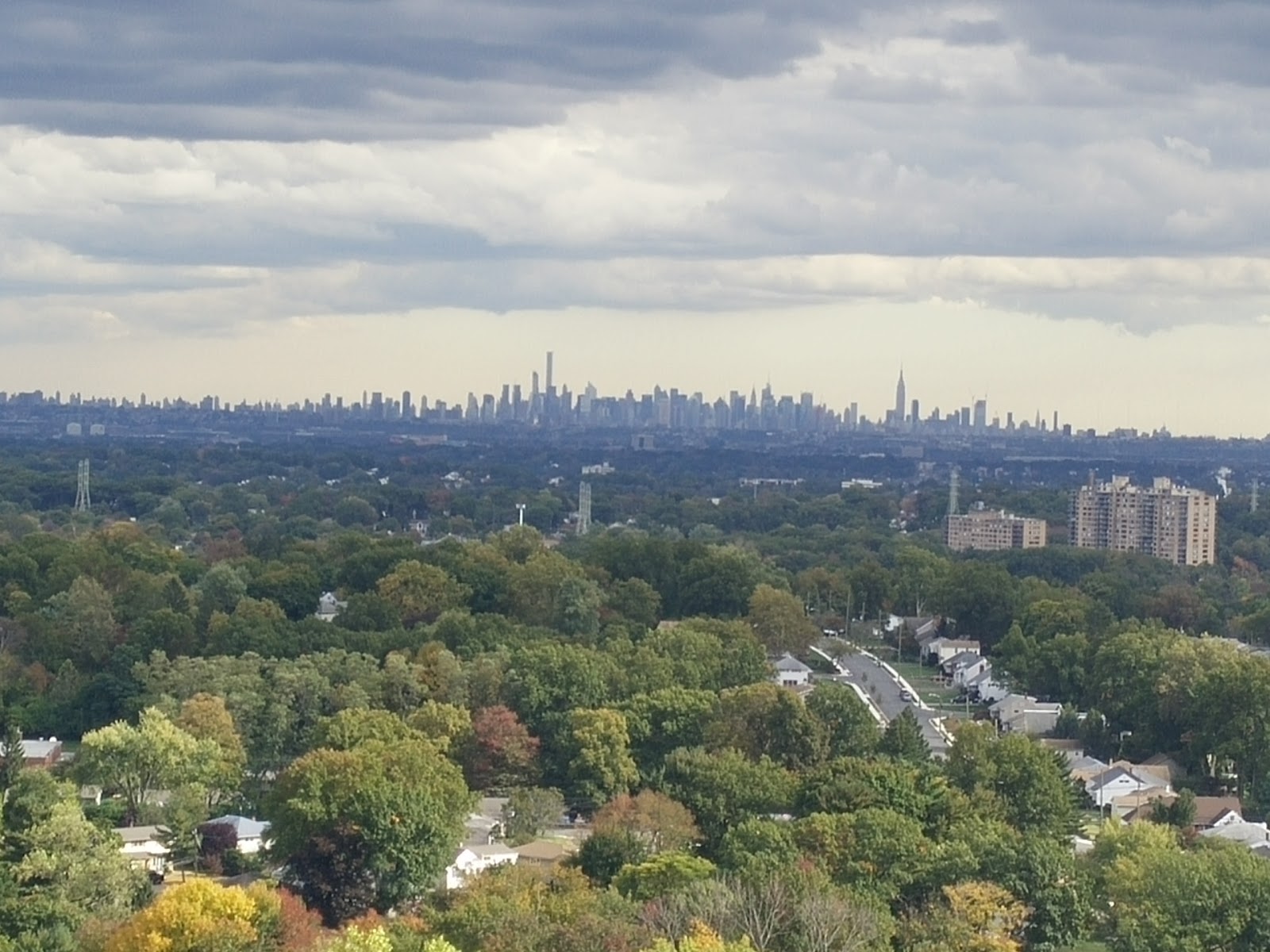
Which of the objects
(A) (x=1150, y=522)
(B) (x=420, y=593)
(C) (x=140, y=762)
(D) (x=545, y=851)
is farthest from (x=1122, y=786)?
(A) (x=1150, y=522)

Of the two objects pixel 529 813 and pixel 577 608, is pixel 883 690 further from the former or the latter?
pixel 529 813

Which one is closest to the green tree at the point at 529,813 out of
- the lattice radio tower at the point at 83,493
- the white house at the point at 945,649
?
the white house at the point at 945,649

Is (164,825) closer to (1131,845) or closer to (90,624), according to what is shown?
(1131,845)

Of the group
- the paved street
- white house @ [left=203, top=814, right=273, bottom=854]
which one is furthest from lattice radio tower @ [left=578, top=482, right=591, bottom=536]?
white house @ [left=203, top=814, right=273, bottom=854]

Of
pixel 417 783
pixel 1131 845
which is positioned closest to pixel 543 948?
pixel 417 783

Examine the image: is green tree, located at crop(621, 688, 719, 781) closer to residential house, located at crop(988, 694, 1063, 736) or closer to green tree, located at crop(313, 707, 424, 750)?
green tree, located at crop(313, 707, 424, 750)

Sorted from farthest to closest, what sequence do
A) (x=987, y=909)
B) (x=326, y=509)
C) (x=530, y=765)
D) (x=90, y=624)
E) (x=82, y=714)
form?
(x=326, y=509) < (x=90, y=624) < (x=82, y=714) < (x=530, y=765) < (x=987, y=909)

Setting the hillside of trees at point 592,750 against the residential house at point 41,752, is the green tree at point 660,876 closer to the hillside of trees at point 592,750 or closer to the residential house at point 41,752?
the hillside of trees at point 592,750
